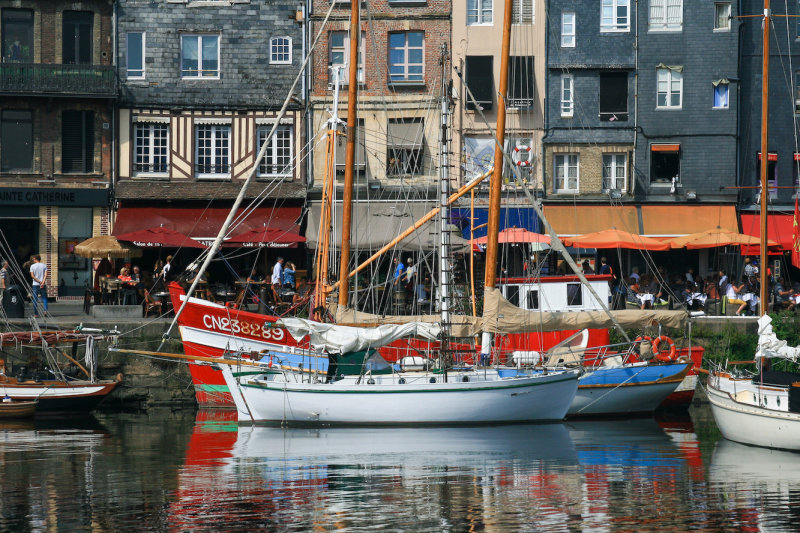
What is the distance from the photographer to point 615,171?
1847 inches

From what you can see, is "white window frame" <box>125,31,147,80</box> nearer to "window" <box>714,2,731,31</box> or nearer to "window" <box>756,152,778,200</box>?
"window" <box>714,2,731,31</box>

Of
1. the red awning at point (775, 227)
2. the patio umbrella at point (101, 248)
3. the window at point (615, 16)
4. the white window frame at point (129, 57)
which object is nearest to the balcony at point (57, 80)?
the white window frame at point (129, 57)

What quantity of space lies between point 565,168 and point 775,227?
7.74 meters

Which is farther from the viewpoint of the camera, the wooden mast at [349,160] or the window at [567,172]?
the window at [567,172]

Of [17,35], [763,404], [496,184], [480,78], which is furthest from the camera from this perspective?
[480,78]

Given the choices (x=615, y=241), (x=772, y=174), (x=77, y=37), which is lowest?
(x=615, y=241)

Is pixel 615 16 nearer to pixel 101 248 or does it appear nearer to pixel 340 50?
pixel 340 50

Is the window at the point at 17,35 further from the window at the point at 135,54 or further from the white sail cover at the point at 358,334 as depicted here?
the white sail cover at the point at 358,334

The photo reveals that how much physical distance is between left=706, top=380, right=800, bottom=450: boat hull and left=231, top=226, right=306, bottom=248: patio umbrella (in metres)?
18.6

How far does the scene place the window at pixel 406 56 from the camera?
4650 cm

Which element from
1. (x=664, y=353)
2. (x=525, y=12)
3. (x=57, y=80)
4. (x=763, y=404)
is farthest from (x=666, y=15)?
(x=763, y=404)

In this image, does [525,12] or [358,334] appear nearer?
[358,334]

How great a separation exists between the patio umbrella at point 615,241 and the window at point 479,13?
957 cm

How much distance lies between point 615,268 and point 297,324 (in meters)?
17.7
